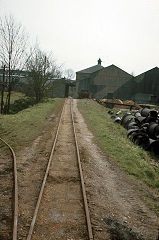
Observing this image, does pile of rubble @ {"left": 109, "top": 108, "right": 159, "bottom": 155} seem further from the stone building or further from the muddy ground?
the stone building

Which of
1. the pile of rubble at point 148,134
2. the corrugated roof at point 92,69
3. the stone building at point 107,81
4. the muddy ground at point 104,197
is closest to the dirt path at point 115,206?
the muddy ground at point 104,197

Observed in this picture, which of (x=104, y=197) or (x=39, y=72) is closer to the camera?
(x=104, y=197)

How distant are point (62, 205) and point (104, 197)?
52.8 inches

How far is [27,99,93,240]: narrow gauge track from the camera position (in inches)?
170

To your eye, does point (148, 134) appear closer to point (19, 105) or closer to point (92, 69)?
point (19, 105)

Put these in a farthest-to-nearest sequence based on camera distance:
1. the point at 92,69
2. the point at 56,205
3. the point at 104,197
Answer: the point at 92,69, the point at 104,197, the point at 56,205

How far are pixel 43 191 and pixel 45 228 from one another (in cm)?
152

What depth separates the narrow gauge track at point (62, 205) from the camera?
4316 mm

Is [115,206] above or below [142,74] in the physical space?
below

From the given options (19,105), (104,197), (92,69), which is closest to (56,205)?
(104,197)

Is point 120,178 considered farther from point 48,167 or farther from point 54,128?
point 54,128

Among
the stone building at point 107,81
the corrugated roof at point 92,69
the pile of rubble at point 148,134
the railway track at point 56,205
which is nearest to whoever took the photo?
the railway track at point 56,205

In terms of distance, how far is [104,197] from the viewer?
5.95m

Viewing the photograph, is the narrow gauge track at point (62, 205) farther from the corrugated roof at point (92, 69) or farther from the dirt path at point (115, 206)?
the corrugated roof at point (92, 69)
